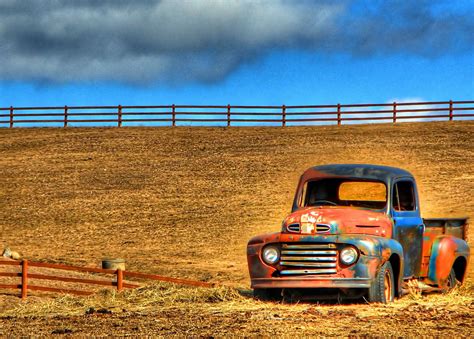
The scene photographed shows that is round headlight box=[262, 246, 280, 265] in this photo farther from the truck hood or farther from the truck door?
the truck door

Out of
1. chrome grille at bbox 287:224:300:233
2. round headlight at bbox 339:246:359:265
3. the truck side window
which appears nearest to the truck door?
the truck side window

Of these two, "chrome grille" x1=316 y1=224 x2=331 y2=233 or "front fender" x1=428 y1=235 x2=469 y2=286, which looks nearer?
"chrome grille" x1=316 y1=224 x2=331 y2=233

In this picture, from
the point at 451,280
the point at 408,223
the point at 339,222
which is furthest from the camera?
the point at 451,280

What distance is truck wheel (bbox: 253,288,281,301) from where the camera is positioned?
1320 cm

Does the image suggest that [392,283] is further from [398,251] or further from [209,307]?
[209,307]

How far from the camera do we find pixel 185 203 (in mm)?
34812

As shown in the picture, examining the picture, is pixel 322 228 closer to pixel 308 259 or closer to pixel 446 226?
pixel 308 259

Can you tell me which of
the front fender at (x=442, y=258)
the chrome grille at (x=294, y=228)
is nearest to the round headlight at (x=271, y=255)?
the chrome grille at (x=294, y=228)

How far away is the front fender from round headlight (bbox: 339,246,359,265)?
2310 mm

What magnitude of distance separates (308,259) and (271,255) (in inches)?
22.0

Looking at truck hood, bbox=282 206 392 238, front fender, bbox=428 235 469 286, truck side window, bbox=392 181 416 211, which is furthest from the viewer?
front fender, bbox=428 235 469 286

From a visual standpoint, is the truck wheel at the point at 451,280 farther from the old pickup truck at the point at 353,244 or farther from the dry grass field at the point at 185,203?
the dry grass field at the point at 185,203

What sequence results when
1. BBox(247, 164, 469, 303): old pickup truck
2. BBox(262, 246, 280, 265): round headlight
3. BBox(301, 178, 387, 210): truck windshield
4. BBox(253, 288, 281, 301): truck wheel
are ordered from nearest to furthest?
BBox(247, 164, 469, 303): old pickup truck < BBox(262, 246, 280, 265): round headlight < BBox(253, 288, 281, 301): truck wheel < BBox(301, 178, 387, 210): truck windshield

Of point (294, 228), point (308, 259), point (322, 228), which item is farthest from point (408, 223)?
point (308, 259)
